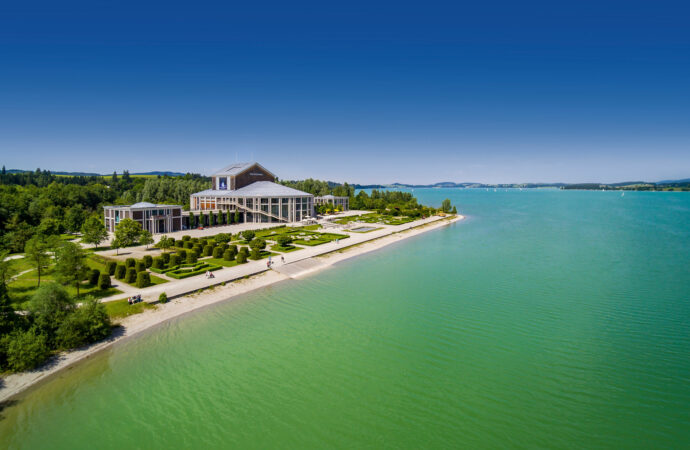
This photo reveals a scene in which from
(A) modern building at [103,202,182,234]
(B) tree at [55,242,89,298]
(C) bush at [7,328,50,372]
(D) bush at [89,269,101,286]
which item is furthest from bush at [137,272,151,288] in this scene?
(A) modern building at [103,202,182,234]

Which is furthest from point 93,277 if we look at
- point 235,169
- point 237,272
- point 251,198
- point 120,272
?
point 235,169

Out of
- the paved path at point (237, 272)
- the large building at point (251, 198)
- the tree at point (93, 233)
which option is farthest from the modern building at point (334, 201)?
the tree at point (93, 233)

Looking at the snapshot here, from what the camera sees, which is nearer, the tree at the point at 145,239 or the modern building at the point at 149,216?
the tree at the point at 145,239

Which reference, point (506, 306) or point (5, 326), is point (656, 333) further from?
point (5, 326)

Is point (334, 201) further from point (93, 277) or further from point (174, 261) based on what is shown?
point (93, 277)

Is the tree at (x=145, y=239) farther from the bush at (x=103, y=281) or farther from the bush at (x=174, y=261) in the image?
the bush at (x=103, y=281)

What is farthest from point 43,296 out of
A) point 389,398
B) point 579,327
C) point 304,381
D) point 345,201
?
point 345,201
